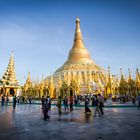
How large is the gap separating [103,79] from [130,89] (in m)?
19.0

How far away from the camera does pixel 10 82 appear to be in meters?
47.5

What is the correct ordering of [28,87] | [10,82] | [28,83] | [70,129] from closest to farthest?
[70,129], [10,82], [28,87], [28,83]

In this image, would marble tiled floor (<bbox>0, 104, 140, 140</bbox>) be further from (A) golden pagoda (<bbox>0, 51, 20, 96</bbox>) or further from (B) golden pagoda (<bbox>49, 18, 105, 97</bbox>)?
(A) golden pagoda (<bbox>0, 51, 20, 96</bbox>)

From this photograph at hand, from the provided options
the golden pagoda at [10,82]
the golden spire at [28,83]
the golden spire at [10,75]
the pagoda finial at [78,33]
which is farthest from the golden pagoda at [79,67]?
the golden spire at [10,75]

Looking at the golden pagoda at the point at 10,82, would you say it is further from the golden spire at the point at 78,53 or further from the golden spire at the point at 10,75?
the golden spire at the point at 78,53

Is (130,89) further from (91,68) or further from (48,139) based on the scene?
(48,139)

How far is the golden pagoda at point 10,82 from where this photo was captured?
4559cm

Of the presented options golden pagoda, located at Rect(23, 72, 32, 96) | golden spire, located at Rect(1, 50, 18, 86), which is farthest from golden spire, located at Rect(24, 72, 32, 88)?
golden spire, located at Rect(1, 50, 18, 86)

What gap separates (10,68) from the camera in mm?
52250

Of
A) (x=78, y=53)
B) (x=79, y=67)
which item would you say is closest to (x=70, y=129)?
(x=79, y=67)

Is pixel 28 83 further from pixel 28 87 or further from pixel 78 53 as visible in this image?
pixel 78 53

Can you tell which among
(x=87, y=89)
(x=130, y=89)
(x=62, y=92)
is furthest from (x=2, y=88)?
(x=130, y=89)

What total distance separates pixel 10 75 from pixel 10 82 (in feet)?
10.4

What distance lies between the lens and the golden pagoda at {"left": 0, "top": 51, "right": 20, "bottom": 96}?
45.6 m
